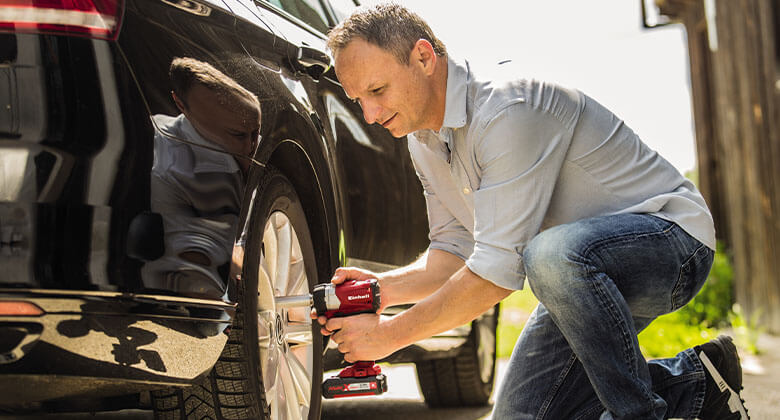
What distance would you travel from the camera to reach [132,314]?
1762 mm

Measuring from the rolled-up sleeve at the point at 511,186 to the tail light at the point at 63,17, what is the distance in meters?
0.93

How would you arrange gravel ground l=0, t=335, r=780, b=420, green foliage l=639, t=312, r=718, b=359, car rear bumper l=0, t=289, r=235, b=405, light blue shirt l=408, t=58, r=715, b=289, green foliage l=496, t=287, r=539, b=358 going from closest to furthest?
1. car rear bumper l=0, t=289, r=235, b=405
2. light blue shirt l=408, t=58, r=715, b=289
3. gravel ground l=0, t=335, r=780, b=420
4. green foliage l=639, t=312, r=718, b=359
5. green foliage l=496, t=287, r=539, b=358

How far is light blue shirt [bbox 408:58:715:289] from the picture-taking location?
225cm

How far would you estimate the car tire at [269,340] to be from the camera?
2143mm

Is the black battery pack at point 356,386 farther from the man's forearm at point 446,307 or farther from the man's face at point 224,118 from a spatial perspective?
the man's face at point 224,118

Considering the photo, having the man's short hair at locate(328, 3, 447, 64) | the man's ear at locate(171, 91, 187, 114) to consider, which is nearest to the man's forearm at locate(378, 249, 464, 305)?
the man's short hair at locate(328, 3, 447, 64)

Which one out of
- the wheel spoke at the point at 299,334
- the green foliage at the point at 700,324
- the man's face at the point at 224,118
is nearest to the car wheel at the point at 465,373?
the green foliage at the point at 700,324

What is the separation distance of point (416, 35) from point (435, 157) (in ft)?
1.43

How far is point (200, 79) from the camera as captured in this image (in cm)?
197

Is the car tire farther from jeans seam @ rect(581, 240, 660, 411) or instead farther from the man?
jeans seam @ rect(581, 240, 660, 411)

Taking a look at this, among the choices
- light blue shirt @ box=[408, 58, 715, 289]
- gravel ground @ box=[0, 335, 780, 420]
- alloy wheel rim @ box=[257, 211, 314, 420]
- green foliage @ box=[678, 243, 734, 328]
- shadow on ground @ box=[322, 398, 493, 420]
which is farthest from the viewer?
green foliage @ box=[678, 243, 734, 328]

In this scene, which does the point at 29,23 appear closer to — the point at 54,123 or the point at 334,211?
the point at 54,123

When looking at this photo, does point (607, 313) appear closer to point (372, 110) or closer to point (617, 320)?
point (617, 320)

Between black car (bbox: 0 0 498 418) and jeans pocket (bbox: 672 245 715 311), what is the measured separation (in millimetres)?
1051
